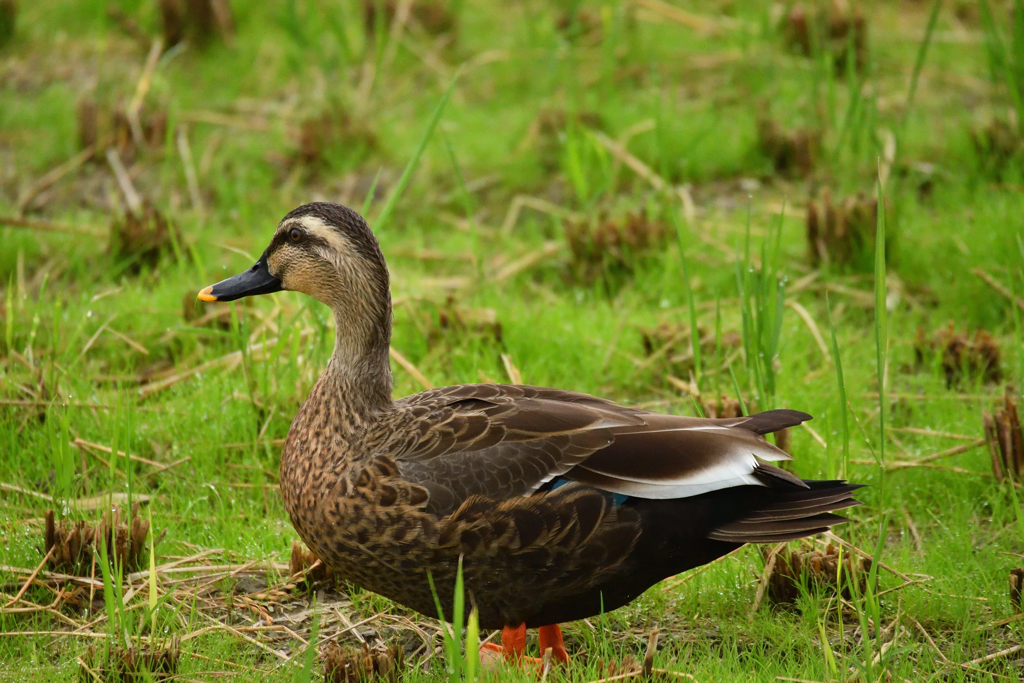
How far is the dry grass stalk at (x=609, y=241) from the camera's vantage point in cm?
535

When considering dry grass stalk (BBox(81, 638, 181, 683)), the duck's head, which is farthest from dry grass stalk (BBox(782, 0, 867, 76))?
dry grass stalk (BBox(81, 638, 181, 683))

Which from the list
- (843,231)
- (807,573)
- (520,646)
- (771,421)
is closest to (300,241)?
(520,646)

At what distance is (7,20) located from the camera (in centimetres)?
747

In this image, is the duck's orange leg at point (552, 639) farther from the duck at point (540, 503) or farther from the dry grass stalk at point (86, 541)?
the dry grass stalk at point (86, 541)

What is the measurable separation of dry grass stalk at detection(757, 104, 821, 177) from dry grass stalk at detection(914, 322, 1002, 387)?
1.85 meters

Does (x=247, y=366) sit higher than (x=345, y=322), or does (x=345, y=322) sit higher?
(x=345, y=322)

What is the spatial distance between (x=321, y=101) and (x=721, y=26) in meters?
2.92

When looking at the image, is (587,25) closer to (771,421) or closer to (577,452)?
(771,421)

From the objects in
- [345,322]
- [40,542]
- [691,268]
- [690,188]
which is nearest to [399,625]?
[345,322]

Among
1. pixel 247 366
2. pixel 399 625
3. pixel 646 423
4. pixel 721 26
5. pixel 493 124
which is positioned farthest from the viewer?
pixel 721 26

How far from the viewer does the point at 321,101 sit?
678cm

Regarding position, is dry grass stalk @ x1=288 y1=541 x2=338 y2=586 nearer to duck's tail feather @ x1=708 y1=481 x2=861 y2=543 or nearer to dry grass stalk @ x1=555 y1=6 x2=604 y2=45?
duck's tail feather @ x1=708 y1=481 x2=861 y2=543

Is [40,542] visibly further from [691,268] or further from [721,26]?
[721,26]

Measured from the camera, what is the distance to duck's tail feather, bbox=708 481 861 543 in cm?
284
